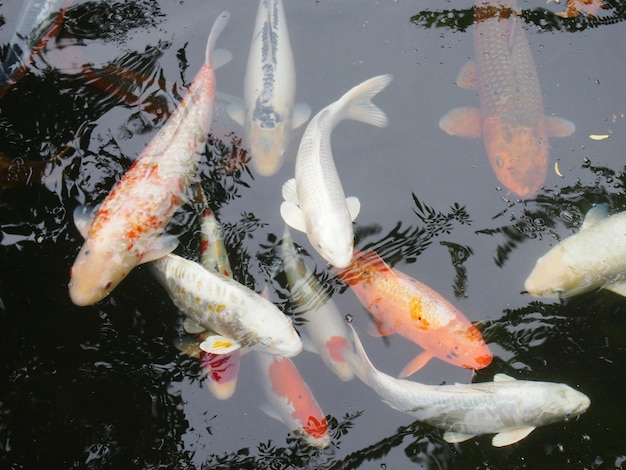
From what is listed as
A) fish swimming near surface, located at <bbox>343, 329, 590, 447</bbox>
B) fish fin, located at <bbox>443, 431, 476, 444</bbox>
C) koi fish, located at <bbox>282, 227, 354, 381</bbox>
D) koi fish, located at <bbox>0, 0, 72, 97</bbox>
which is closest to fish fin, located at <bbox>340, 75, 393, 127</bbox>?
koi fish, located at <bbox>282, 227, 354, 381</bbox>

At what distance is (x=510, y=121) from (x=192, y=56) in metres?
2.52

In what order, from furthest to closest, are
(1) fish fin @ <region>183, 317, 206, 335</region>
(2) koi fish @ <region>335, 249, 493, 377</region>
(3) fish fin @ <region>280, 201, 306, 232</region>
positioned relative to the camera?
1. (3) fish fin @ <region>280, 201, 306, 232</region>
2. (1) fish fin @ <region>183, 317, 206, 335</region>
3. (2) koi fish @ <region>335, 249, 493, 377</region>

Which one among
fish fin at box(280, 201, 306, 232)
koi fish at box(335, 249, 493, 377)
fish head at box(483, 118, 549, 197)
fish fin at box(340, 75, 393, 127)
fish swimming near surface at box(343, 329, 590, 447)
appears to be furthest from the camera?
fish fin at box(340, 75, 393, 127)

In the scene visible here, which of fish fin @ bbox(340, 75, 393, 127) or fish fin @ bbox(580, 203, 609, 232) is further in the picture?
fish fin @ bbox(340, 75, 393, 127)

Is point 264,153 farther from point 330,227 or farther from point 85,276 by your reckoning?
point 85,276

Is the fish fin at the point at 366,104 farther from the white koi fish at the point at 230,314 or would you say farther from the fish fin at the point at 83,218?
the fish fin at the point at 83,218

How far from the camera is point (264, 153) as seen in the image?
3965 mm

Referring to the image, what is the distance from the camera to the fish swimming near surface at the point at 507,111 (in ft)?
12.9

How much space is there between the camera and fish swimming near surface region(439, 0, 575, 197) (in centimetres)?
392

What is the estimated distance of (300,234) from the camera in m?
3.90

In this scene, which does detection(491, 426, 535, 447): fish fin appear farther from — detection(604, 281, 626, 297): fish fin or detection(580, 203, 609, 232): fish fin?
detection(580, 203, 609, 232): fish fin

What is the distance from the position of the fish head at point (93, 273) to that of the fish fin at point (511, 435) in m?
2.45

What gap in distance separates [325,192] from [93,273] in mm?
1483

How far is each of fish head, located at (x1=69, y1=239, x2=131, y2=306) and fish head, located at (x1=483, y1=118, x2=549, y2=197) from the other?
2617mm
